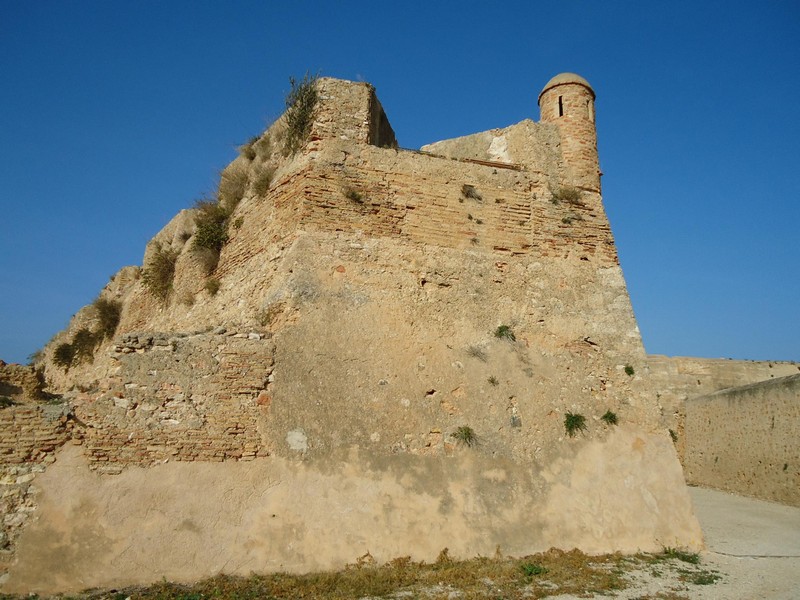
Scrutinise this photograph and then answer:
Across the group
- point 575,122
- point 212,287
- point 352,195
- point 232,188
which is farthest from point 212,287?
A: point 575,122

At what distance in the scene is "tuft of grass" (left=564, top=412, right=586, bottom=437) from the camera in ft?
27.6

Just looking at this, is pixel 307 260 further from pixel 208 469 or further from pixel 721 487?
pixel 721 487

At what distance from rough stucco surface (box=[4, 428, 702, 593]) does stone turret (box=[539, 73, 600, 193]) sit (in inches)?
192

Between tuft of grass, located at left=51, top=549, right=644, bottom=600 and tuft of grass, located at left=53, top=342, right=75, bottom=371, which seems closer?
tuft of grass, located at left=51, top=549, right=644, bottom=600

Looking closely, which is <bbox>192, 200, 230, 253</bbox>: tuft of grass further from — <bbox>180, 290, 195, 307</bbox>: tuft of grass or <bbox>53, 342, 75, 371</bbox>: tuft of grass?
<bbox>53, 342, 75, 371</bbox>: tuft of grass

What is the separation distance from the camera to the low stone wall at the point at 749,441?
14.2 m

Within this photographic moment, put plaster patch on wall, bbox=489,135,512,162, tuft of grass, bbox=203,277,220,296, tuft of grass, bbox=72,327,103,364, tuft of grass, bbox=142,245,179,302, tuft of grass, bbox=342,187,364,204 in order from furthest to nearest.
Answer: tuft of grass, bbox=72,327,103,364 < tuft of grass, bbox=142,245,179,302 < plaster patch on wall, bbox=489,135,512,162 < tuft of grass, bbox=203,277,220,296 < tuft of grass, bbox=342,187,364,204

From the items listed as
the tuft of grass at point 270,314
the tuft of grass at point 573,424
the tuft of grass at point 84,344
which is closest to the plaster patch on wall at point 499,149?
the tuft of grass at point 573,424

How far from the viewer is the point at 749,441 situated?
15.9 meters

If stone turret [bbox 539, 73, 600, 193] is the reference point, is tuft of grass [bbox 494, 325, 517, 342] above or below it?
below

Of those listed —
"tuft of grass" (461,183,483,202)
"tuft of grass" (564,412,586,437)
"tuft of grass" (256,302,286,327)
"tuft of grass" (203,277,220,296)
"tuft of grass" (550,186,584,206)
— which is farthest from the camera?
"tuft of grass" (550,186,584,206)

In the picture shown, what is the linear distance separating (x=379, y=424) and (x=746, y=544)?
21.1ft

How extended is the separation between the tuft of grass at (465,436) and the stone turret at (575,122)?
5.30 metres

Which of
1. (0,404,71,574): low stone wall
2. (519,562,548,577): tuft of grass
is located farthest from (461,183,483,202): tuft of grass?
(0,404,71,574): low stone wall
